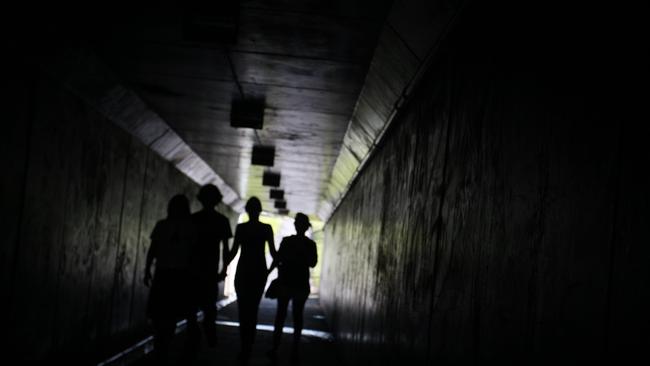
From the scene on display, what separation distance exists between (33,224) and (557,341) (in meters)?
5.59

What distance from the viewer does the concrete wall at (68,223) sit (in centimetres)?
580

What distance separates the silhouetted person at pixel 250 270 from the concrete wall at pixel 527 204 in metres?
2.71

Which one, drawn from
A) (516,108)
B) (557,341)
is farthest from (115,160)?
(557,341)

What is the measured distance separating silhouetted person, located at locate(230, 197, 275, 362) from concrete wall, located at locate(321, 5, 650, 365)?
2.71 metres

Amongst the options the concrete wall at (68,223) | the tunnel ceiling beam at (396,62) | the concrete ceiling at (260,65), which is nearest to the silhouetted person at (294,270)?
the tunnel ceiling beam at (396,62)

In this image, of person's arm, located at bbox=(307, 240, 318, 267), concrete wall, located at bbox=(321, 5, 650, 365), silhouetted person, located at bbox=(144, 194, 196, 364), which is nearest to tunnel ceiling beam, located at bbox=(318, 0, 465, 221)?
concrete wall, located at bbox=(321, 5, 650, 365)

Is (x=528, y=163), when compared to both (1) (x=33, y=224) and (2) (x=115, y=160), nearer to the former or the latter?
(1) (x=33, y=224)

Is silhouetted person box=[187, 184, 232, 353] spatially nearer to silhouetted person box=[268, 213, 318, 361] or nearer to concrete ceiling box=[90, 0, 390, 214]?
silhouetted person box=[268, 213, 318, 361]

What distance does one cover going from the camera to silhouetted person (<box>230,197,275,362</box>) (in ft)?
23.1

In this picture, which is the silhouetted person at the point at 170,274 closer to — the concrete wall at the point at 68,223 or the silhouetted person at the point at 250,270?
the silhouetted person at the point at 250,270

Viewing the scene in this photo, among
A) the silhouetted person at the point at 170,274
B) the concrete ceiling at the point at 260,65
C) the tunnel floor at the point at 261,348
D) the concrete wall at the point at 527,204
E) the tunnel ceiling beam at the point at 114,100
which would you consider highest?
the concrete ceiling at the point at 260,65

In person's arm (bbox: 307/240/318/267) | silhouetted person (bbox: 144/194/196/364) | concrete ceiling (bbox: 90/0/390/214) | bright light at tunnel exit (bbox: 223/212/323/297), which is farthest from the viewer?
bright light at tunnel exit (bbox: 223/212/323/297)

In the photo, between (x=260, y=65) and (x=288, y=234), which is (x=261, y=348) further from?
(x=288, y=234)

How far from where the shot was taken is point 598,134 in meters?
1.70
